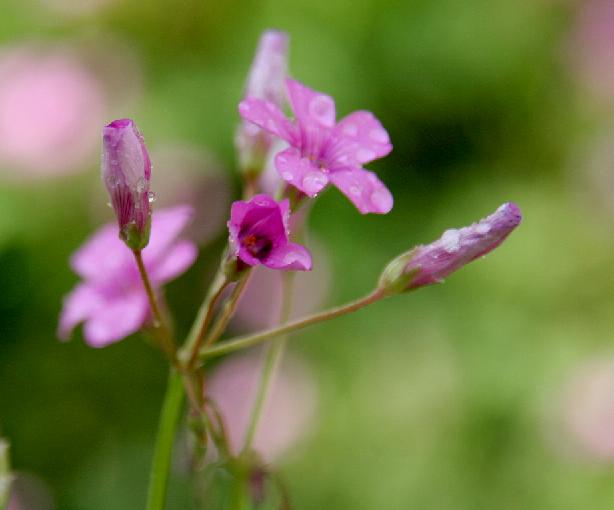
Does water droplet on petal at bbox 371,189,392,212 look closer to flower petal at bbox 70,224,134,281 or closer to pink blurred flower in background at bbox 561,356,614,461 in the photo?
flower petal at bbox 70,224,134,281

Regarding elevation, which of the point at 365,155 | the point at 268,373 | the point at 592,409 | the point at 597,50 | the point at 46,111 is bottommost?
the point at 592,409

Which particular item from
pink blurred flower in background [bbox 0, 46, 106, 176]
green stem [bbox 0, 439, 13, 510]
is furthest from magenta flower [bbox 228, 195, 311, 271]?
pink blurred flower in background [bbox 0, 46, 106, 176]

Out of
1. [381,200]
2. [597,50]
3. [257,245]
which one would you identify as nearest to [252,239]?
[257,245]

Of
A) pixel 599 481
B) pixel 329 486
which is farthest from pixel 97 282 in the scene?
pixel 599 481

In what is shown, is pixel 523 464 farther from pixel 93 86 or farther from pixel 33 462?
pixel 93 86

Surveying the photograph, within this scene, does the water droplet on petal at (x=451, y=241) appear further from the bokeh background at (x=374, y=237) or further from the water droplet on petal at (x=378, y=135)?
the bokeh background at (x=374, y=237)

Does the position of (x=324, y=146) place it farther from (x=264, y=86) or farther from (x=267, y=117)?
(x=264, y=86)
